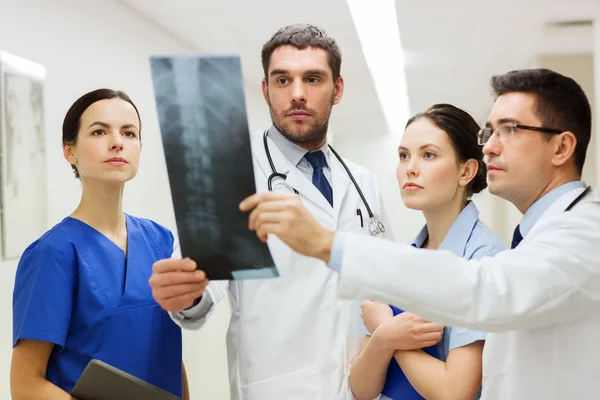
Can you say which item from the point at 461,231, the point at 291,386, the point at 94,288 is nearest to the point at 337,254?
the point at 461,231

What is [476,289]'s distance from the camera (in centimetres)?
97

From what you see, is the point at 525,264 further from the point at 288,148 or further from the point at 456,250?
the point at 288,148

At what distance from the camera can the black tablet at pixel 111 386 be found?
1.26 meters

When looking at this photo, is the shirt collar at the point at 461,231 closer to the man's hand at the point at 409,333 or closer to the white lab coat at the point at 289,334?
the man's hand at the point at 409,333

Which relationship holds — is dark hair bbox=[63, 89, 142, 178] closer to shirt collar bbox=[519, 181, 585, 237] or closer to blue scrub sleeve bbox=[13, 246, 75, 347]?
blue scrub sleeve bbox=[13, 246, 75, 347]

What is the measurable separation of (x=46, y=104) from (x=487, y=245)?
1.91m

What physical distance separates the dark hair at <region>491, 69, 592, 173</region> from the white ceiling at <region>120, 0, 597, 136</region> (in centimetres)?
257

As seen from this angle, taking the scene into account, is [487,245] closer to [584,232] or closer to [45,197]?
[584,232]

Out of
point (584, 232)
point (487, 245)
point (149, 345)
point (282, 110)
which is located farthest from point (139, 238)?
point (584, 232)

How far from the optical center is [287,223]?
0.94 m

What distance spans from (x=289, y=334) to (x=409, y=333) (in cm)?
31

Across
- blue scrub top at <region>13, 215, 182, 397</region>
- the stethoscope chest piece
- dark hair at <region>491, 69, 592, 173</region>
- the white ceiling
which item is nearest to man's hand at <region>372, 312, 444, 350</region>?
the stethoscope chest piece

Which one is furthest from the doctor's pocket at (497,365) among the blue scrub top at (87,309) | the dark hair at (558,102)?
the blue scrub top at (87,309)

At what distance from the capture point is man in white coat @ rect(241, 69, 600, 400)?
0.96 meters
